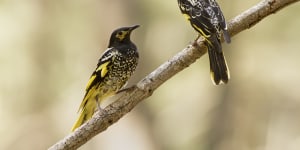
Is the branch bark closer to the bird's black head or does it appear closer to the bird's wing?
the bird's wing

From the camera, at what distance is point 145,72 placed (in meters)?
10.0

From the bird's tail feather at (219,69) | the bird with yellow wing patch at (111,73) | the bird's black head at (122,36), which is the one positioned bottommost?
the bird's tail feather at (219,69)

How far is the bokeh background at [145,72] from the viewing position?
35.4 ft

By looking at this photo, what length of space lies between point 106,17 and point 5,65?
3639 mm

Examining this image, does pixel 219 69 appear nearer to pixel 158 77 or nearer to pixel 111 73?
pixel 158 77

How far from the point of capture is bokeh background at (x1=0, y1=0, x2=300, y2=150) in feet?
35.4

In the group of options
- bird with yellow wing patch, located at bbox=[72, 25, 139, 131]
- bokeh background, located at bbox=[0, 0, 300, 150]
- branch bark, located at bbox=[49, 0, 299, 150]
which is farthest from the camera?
bokeh background, located at bbox=[0, 0, 300, 150]

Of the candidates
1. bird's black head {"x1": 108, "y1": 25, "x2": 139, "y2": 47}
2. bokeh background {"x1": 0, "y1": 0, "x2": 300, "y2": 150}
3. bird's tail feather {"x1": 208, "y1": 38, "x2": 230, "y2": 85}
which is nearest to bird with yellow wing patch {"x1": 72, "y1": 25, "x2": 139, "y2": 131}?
bird's black head {"x1": 108, "y1": 25, "x2": 139, "y2": 47}

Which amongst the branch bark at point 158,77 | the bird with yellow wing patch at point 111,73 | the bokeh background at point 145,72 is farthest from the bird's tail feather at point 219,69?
the bokeh background at point 145,72

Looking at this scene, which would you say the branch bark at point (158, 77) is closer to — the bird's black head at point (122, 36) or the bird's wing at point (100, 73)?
the bird's wing at point (100, 73)

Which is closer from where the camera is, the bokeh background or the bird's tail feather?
the bird's tail feather

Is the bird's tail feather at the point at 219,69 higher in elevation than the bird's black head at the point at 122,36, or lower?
lower

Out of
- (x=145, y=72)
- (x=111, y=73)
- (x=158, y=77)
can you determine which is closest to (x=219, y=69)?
(x=158, y=77)

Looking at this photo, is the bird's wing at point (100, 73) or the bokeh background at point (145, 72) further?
the bokeh background at point (145, 72)
